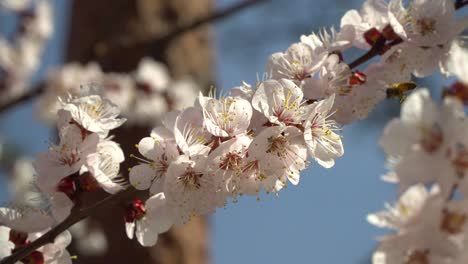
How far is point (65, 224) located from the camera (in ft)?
3.30

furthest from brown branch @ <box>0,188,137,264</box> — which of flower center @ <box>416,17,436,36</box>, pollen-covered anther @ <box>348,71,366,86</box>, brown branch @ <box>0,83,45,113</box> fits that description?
brown branch @ <box>0,83,45,113</box>

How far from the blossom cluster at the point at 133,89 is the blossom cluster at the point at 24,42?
20.2 inches

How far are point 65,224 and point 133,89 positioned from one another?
2120 mm

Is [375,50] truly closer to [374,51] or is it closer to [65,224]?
[374,51]

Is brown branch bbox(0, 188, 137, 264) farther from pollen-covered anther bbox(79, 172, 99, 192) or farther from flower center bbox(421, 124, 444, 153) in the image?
flower center bbox(421, 124, 444, 153)

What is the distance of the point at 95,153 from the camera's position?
3.56 ft

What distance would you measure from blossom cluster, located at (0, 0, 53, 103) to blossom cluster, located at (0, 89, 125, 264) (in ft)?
8.26

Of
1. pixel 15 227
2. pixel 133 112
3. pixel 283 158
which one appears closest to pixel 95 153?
pixel 15 227

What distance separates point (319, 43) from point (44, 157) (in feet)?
1.65

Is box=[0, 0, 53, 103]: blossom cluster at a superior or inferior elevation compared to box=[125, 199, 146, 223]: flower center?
inferior

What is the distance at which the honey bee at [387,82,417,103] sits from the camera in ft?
3.61

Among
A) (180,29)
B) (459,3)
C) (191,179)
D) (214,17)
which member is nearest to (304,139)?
(191,179)

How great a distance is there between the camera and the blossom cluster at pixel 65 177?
3.50 ft

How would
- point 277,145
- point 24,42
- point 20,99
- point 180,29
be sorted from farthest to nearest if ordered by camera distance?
point 24,42 < point 180,29 < point 20,99 < point 277,145
